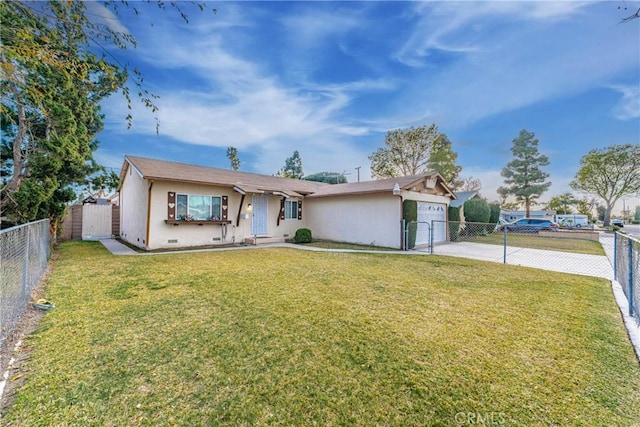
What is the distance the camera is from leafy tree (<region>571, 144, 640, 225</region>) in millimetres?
29391

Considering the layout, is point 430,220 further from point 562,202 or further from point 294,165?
point 562,202

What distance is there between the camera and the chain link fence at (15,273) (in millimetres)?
3072

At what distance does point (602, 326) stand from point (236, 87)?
12.1m

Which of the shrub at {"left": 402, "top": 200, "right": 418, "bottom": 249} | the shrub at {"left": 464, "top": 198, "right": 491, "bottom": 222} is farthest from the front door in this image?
the shrub at {"left": 464, "top": 198, "right": 491, "bottom": 222}

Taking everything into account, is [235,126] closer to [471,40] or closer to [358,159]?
[471,40]

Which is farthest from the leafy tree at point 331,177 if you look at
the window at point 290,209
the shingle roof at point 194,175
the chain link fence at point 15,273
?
the chain link fence at point 15,273

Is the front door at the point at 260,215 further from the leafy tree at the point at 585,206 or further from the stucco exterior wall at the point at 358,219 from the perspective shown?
the leafy tree at the point at 585,206

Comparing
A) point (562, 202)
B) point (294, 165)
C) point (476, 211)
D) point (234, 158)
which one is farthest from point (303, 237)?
point (562, 202)

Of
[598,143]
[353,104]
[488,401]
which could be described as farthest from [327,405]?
[598,143]

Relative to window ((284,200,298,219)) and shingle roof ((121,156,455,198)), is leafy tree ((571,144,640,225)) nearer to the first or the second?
shingle roof ((121,156,455,198))

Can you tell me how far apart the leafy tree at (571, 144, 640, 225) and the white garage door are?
30117 millimetres

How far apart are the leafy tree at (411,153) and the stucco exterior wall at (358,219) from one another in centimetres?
1782

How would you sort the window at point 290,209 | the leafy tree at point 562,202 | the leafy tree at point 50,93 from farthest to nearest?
the leafy tree at point 562,202 → the window at point 290,209 → the leafy tree at point 50,93

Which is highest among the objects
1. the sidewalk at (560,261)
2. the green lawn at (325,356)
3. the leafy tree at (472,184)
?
the leafy tree at (472,184)
